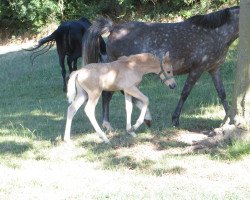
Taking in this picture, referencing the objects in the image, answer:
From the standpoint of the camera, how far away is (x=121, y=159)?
285 inches

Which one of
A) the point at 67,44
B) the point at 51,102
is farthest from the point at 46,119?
the point at 67,44

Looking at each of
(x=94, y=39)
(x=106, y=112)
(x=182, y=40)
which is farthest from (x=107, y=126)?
(x=182, y=40)

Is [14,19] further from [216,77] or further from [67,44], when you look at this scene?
[216,77]

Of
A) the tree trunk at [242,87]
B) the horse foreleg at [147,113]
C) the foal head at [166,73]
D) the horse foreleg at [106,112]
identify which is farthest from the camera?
the horse foreleg at [106,112]

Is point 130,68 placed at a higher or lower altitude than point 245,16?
lower

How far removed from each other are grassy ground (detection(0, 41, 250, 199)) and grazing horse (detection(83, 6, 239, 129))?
0.82m

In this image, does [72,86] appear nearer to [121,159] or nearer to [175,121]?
[121,159]

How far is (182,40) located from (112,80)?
168 centimetres

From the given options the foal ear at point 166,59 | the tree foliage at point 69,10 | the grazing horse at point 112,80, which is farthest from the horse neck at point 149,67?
the tree foliage at point 69,10

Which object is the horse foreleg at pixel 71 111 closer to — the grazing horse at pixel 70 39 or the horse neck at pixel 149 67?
the horse neck at pixel 149 67

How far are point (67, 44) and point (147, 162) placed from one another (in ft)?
26.0

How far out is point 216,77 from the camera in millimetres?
9562

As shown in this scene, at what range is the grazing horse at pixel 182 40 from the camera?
8992 mm

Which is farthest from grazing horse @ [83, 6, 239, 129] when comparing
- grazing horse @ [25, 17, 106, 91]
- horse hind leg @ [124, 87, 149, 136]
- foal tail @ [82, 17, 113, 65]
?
grazing horse @ [25, 17, 106, 91]
